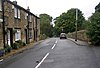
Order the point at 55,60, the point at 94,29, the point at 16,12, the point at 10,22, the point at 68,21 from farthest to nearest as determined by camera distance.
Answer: the point at 68,21 → the point at 16,12 → the point at 94,29 → the point at 10,22 → the point at 55,60

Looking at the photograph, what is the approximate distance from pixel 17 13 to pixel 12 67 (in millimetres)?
18299

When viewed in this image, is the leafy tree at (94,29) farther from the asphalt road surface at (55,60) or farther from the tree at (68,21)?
the tree at (68,21)

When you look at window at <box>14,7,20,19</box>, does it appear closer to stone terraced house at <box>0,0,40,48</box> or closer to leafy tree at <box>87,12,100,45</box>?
stone terraced house at <box>0,0,40,48</box>

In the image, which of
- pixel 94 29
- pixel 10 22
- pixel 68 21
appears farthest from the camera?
pixel 68 21

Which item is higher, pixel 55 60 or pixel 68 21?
pixel 68 21

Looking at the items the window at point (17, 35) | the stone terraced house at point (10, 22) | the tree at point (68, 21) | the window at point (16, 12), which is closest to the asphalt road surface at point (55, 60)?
the stone terraced house at point (10, 22)

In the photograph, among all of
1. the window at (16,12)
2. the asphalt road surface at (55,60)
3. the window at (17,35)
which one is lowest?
the asphalt road surface at (55,60)

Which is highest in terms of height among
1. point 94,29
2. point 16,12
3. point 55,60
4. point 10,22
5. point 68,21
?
point 68,21

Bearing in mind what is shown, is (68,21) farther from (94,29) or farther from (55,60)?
(55,60)

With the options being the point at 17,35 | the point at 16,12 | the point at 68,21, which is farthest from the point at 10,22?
the point at 68,21

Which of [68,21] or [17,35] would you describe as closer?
[17,35]

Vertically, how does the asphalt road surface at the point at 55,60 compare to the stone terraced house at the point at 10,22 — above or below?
below

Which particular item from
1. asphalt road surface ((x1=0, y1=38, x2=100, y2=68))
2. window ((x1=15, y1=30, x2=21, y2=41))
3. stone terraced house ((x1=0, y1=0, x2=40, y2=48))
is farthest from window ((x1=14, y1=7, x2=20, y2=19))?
asphalt road surface ((x1=0, y1=38, x2=100, y2=68))

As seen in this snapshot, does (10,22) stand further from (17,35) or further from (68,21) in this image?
(68,21)
